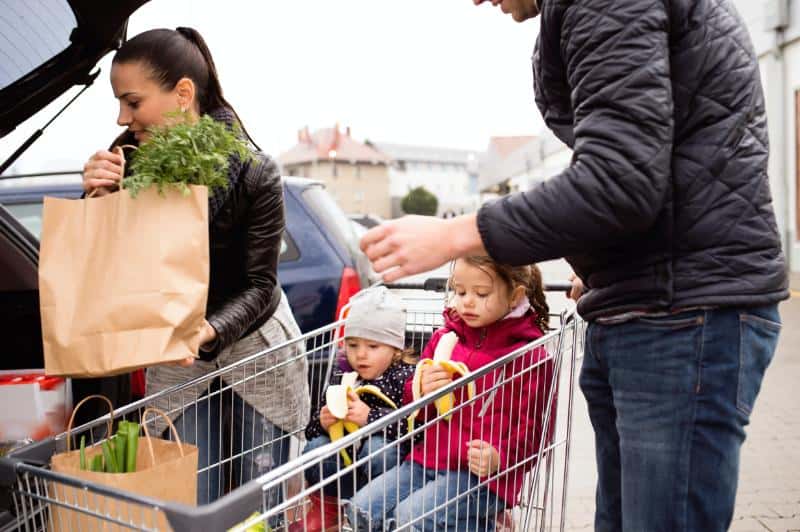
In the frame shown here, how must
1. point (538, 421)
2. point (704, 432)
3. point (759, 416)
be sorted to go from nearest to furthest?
1. point (704, 432)
2. point (538, 421)
3. point (759, 416)

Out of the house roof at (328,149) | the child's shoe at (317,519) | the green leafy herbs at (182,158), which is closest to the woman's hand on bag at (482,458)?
the child's shoe at (317,519)

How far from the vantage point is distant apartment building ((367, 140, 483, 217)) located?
10206cm

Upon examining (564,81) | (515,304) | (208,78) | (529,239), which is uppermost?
(208,78)

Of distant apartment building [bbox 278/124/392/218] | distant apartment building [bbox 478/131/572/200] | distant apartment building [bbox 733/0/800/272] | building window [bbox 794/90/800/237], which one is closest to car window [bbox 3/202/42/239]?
distant apartment building [bbox 733/0/800/272]

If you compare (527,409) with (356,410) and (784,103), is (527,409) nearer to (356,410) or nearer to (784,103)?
(356,410)

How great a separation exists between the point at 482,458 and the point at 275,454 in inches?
32.3

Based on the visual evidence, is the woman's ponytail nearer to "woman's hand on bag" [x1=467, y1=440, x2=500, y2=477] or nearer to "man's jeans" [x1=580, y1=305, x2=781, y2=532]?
"woman's hand on bag" [x1=467, y1=440, x2=500, y2=477]

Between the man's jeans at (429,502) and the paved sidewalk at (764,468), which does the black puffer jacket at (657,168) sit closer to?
the man's jeans at (429,502)

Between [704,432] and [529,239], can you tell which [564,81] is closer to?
[529,239]

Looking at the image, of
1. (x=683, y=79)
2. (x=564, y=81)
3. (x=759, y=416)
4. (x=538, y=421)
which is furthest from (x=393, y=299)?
(x=759, y=416)

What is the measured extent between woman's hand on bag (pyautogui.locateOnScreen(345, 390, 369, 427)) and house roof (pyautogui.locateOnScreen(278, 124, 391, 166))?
300ft

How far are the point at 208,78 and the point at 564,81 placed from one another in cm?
137

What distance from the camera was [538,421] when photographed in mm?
2447

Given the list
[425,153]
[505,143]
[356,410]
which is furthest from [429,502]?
[425,153]
